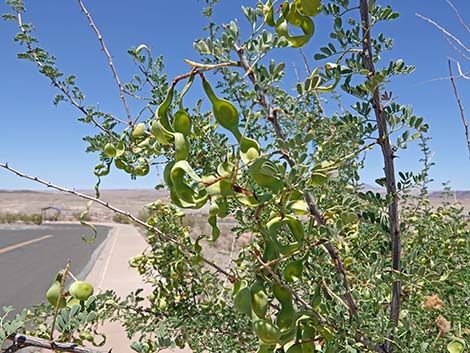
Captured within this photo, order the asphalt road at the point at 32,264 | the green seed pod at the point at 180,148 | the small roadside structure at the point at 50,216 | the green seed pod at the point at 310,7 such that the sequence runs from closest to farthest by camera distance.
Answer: the green seed pod at the point at 180,148 → the green seed pod at the point at 310,7 → the asphalt road at the point at 32,264 → the small roadside structure at the point at 50,216

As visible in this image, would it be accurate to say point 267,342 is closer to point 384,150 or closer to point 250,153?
point 250,153

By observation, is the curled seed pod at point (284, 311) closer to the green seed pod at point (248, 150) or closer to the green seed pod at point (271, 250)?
the green seed pod at point (271, 250)

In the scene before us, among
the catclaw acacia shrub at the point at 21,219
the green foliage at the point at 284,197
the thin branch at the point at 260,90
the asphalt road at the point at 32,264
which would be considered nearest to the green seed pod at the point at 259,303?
the green foliage at the point at 284,197

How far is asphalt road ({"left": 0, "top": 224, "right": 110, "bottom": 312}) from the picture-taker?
6.55 m

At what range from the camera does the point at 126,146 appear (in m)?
0.74

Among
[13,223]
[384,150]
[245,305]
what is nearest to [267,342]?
[245,305]

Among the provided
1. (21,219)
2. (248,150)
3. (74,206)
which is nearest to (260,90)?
(248,150)

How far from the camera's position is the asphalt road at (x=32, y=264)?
21.5ft

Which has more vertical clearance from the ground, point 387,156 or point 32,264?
Result: point 387,156

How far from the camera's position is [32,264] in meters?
9.88

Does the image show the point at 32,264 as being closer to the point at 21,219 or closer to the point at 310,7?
the point at 310,7

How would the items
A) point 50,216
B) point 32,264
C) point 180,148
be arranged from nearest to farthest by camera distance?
point 180,148 → point 32,264 → point 50,216

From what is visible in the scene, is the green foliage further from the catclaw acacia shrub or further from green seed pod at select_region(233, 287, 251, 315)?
the catclaw acacia shrub

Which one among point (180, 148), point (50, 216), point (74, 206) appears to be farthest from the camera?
point (74, 206)
